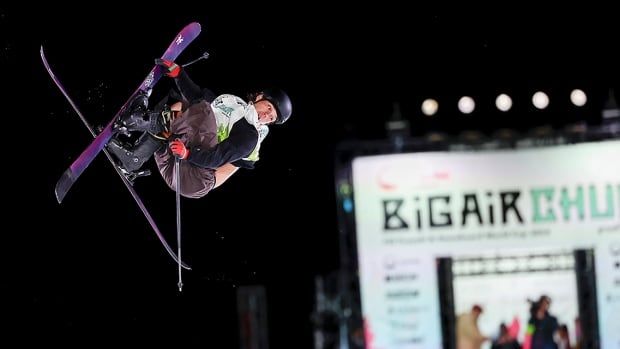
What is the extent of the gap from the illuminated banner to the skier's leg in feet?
6.49

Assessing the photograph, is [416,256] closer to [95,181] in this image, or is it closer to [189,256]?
[189,256]

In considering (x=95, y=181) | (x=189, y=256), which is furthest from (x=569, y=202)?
(x=95, y=181)

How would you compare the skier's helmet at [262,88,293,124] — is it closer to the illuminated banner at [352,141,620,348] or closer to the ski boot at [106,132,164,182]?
the ski boot at [106,132,164,182]

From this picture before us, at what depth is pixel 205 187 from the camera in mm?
6211

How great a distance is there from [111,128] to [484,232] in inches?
115

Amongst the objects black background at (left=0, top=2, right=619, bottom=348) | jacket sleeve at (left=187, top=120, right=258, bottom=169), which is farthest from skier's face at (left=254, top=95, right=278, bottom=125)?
black background at (left=0, top=2, right=619, bottom=348)

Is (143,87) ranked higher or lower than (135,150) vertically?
higher

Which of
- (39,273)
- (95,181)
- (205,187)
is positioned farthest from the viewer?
(39,273)

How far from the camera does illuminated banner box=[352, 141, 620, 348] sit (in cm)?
755

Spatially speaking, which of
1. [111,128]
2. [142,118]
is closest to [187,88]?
→ [142,118]

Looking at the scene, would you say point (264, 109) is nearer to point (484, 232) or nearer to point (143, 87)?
point (143, 87)

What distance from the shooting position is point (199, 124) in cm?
569

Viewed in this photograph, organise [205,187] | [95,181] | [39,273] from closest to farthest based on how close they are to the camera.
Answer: [205,187] → [95,181] → [39,273]

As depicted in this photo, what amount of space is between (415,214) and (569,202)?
108cm
